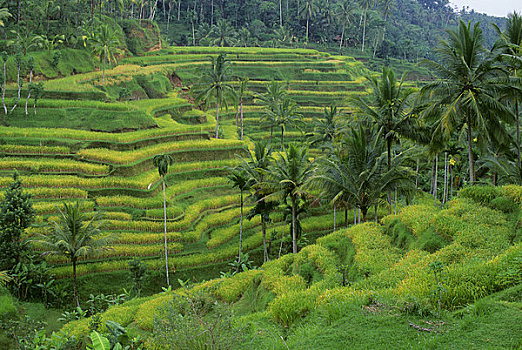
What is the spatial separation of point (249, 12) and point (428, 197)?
71526 millimetres

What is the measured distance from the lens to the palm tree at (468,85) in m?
13.9

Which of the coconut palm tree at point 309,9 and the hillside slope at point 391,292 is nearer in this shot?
the hillside slope at point 391,292

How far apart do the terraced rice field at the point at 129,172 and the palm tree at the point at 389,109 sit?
58.5 inches

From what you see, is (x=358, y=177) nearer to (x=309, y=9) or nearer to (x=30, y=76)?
(x=30, y=76)

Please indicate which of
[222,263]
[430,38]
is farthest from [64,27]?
[430,38]

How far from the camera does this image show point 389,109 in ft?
56.0

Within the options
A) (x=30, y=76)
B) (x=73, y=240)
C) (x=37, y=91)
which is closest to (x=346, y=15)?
(x=30, y=76)

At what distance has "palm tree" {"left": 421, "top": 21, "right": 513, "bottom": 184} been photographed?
13883 millimetres

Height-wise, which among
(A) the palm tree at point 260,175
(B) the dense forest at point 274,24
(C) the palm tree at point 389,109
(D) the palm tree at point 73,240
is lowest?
(D) the palm tree at point 73,240

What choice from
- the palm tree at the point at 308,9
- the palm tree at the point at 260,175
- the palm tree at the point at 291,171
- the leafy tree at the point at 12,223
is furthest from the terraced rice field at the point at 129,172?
the palm tree at the point at 308,9

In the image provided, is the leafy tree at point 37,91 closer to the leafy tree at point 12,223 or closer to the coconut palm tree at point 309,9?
the leafy tree at point 12,223

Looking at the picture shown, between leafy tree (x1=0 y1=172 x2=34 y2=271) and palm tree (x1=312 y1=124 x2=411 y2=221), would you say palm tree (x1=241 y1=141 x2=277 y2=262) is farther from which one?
leafy tree (x1=0 y1=172 x2=34 y2=271)

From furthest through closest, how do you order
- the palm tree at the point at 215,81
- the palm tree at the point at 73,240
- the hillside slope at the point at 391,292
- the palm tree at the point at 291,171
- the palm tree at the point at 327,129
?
the palm tree at the point at 327,129, the palm tree at the point at 215,81, the palm tree at the point at 291,171, the palm tree at the point at 73,240, the hillside slope at the point at 391,292

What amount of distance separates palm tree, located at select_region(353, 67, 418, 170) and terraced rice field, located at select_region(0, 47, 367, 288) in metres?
1.49
